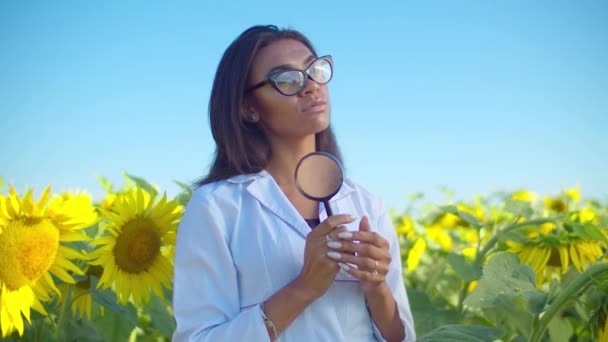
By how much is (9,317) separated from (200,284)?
2.11 feet

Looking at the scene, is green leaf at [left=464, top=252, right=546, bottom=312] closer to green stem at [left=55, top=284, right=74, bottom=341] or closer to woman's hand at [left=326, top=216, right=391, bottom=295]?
woman's hand at [left=326, top=216, right=391, bottom=295]

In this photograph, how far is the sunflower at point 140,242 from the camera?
7.59ft

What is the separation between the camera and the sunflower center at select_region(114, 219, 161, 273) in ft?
7.62

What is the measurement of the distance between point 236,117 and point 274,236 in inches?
15.9

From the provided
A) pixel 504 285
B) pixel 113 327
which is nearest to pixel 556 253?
pixel 504 285

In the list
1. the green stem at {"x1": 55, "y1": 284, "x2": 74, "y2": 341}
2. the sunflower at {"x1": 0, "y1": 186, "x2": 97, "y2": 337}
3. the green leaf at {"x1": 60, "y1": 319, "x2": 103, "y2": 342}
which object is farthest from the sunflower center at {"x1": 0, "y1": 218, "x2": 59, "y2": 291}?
the green leaf at {"x1": 60, "y1": 319, "x2": 103, "y2": 342}

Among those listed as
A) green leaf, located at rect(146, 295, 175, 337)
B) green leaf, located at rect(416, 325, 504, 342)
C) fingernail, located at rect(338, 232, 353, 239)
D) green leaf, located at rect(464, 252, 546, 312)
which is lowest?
green leaf, located at rect(146, 295, 175, 337)

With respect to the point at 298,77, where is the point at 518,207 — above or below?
below

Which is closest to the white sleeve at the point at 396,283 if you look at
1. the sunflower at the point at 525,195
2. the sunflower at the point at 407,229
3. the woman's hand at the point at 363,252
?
the woman's hand at the point at 363,252

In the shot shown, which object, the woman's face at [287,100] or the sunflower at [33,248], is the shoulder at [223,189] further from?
the sunflower at [33,248]

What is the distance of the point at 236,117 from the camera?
2064 mm

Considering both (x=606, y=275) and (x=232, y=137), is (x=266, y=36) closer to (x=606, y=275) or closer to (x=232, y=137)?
(x=232, y=137)

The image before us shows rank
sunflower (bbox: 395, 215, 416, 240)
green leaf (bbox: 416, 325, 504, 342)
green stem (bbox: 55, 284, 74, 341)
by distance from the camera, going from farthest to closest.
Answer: sunflower (bbox: 395, 215, 416, 240) < green stem (bbox: 55, 284, 74, 341) < green leaf (bbox: 416, 325, 504, 342)

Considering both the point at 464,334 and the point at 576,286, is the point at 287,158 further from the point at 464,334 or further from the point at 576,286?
the point at 576,286
